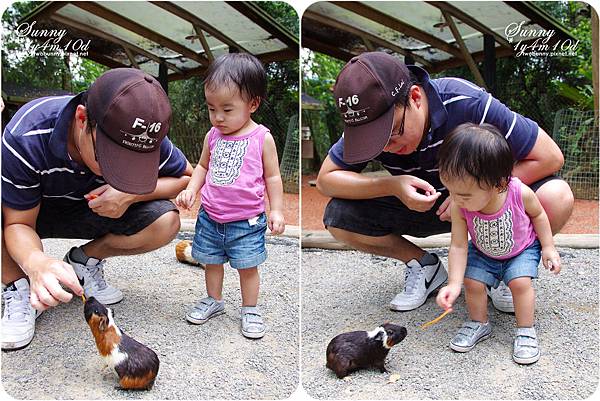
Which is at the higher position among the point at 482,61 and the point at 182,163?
the point at 482,61

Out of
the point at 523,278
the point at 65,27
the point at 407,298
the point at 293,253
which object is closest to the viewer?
the point at 523,278

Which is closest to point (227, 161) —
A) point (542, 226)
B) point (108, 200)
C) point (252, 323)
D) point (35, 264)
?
point (108, 200)

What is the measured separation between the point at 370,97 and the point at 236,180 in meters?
0.41

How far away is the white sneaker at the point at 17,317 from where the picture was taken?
1.30 m

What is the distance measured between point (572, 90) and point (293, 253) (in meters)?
1.43

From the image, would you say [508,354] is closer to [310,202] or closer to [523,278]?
[523,278]

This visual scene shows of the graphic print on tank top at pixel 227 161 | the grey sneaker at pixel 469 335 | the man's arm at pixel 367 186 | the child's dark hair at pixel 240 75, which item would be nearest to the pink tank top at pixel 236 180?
the graphic print on tank top at pixel 227 161

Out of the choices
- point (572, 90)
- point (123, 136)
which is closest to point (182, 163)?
point (123, 136)

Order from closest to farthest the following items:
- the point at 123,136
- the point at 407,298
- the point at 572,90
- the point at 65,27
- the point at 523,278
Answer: the point at 123,136
the point at 523,278
the point at 407,298
the point at 65,27
the point at 572,90

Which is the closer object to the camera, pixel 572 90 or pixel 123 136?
pixel 123 136

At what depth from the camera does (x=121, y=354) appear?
3.68 ft

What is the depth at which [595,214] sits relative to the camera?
2533mm

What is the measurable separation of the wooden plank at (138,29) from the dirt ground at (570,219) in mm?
522

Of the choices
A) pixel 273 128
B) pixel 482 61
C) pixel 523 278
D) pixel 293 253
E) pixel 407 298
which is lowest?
pixel 293 253
